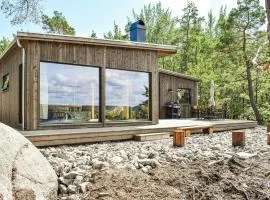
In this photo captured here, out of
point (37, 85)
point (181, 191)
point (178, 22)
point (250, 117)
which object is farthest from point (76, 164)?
A: point (178, 22)

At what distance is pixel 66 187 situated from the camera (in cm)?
441

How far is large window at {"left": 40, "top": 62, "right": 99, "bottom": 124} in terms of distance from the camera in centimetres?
839

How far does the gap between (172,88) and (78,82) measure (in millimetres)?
7550

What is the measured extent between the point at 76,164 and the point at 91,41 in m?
4.59

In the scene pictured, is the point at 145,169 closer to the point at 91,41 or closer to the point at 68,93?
the point at 68,93

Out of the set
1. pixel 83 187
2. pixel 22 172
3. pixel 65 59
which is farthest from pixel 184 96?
pixel 22 172

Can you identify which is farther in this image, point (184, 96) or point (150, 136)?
point (184, 96)

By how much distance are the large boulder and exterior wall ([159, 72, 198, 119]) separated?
11.2m

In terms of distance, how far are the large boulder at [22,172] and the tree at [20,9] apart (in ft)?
20.0

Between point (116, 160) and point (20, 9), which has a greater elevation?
point (20, 9)

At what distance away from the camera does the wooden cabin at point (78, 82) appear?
8172 mm

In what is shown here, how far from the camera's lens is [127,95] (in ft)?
32.8

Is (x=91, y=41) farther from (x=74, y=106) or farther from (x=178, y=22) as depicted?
Result: (x=178, y=22)

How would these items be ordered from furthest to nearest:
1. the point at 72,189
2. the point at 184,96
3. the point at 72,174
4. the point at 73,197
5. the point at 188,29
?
the point at 188,29 < the point at 184,96 < the point at 72,174 < the point at 72,189 < the point at 73,197
